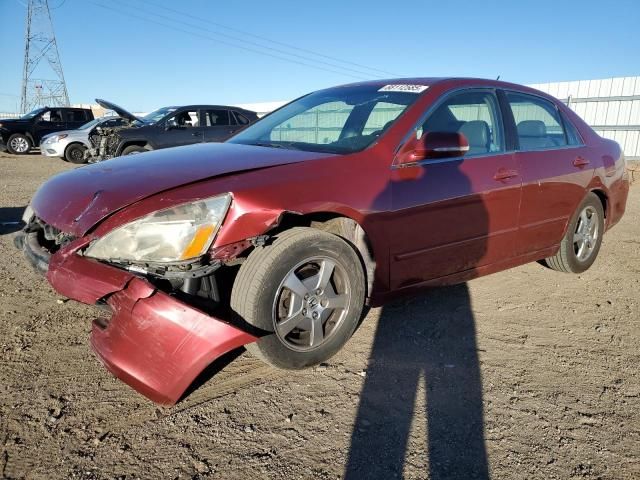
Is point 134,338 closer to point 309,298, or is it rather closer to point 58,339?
point 309,298

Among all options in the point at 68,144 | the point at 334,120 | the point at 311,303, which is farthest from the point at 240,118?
the point at 311,303

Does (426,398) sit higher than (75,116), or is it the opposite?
(75,116)

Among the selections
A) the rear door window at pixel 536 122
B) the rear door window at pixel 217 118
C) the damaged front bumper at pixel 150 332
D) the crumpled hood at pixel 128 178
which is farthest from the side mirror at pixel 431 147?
the rear door window at pixel 217 118

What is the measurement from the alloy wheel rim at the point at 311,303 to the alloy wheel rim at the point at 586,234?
2580 mm

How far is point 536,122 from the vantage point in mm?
3836

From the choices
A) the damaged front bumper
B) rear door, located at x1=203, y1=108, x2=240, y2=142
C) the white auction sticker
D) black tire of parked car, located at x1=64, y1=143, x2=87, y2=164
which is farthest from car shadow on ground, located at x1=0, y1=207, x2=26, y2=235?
black tire of parked car, located at x1=64, y1=143, x2=87, y2=164

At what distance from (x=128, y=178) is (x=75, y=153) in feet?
45.8

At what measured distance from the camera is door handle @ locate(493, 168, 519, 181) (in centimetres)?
326

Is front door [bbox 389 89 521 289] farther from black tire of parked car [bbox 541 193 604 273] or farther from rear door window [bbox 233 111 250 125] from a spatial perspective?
rear door window [bbox 233 111 250 125]

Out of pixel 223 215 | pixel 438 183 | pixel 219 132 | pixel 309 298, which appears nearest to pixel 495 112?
pixel 438 183

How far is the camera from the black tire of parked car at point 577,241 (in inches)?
160

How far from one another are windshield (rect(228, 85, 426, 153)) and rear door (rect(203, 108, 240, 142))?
26.3 ft

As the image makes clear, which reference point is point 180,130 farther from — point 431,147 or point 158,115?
point 431,147

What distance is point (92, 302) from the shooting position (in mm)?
2141
